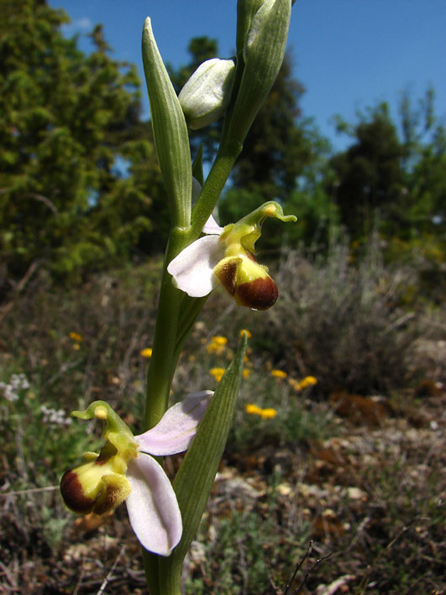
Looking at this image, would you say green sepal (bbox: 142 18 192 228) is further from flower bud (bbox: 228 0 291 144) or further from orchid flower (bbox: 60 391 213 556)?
orchid flower (bbox: 60 391 213 556)

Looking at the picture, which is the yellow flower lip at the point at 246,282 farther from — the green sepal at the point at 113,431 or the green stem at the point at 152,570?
the green stem at the point at 152,570

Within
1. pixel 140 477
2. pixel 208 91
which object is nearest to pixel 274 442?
pixel 140 477

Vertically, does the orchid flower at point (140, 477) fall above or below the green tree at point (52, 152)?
below

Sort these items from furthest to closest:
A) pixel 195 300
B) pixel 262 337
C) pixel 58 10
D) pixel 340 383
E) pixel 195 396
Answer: pixel 58 10
pixel 262 337
pixel 340 383
pixel 195 300
pixel 195 396

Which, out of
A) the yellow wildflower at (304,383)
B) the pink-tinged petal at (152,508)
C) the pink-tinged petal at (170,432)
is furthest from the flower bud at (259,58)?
the yellow wildflower at (304,383)

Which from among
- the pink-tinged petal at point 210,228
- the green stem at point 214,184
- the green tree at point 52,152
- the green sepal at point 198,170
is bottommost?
the pink-tinged petal at point 210,228

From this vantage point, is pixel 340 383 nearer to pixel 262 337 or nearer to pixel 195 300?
pixel 262 337

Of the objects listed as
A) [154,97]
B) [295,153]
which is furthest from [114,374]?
[295,153]

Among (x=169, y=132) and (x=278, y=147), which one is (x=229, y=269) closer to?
(x=169, y=132)
